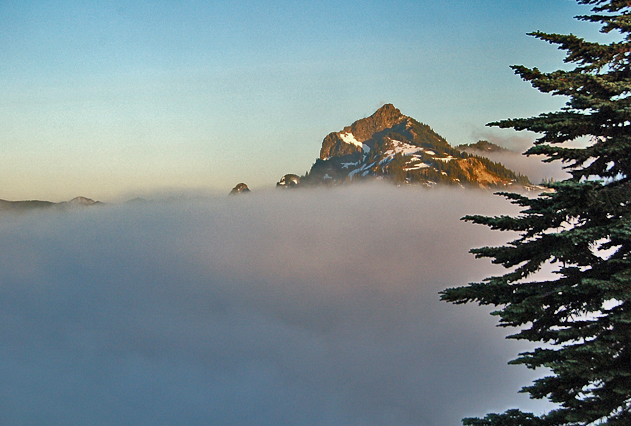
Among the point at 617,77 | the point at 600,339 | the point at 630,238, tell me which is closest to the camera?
the point at 630,238

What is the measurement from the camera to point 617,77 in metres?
18.2

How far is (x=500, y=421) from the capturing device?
19359 millimetres

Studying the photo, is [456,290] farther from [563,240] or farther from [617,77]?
[617,77]

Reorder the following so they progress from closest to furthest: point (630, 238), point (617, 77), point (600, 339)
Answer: point (630, 238)
point (600, 339)
point (617, 77)

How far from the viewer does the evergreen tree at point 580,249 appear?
1653 centimetres

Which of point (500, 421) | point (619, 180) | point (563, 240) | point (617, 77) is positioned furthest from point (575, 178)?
point (500, 421)

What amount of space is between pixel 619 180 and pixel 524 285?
437 cm

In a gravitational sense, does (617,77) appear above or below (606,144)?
above

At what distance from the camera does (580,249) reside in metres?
17.5

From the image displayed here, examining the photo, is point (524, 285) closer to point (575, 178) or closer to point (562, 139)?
point (575, 178)

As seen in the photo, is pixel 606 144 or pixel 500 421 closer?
pixel 606 144

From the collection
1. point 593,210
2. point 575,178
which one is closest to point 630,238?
point 593,210

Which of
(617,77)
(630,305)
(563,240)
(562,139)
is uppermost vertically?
(617,77)

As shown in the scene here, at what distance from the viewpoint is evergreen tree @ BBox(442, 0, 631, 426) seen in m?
16.5
